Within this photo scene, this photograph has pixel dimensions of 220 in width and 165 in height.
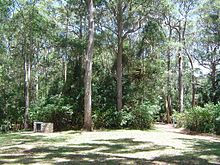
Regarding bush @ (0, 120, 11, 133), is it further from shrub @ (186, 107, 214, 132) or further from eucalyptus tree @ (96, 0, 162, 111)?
shrub @ (186, 107, 214, 132)

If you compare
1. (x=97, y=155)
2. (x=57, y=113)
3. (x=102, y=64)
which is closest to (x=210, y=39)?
(x=102, y=64)

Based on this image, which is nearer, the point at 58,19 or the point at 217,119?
the point at 217,119

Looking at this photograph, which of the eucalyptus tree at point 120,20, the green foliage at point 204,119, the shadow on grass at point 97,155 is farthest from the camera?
the eucalyptus tree at point 120,20

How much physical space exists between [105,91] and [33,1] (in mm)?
7667

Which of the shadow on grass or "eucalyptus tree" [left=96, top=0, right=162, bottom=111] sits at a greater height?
"eucalyptus tree" [left=96, top=0, right=162, bottom=111]

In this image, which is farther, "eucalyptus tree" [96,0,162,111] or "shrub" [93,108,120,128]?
"eucalyptus tree" [96,0,162,111]

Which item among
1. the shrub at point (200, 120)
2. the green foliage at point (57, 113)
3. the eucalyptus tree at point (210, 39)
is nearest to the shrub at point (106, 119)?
the green foliage at point (57, 113)

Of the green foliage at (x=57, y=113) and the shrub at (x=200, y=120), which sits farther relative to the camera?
the green foliage at (x=57, y=113)

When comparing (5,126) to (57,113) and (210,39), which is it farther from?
(210,39)

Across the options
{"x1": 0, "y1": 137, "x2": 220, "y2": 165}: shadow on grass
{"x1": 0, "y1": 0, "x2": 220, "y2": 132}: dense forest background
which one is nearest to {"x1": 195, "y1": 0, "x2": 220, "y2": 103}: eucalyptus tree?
{"x1": 0, "y1": 0, "x2": 220, "y2": 132}: dense forest background

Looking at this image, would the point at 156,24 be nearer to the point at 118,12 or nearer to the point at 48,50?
the point at 118,12

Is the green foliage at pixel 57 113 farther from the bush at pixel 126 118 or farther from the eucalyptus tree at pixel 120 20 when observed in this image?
the eucalyptus tree at pixel 120 20

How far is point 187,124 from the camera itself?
19859 mm

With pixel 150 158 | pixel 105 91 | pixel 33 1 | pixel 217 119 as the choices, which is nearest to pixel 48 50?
pixel 33 1
